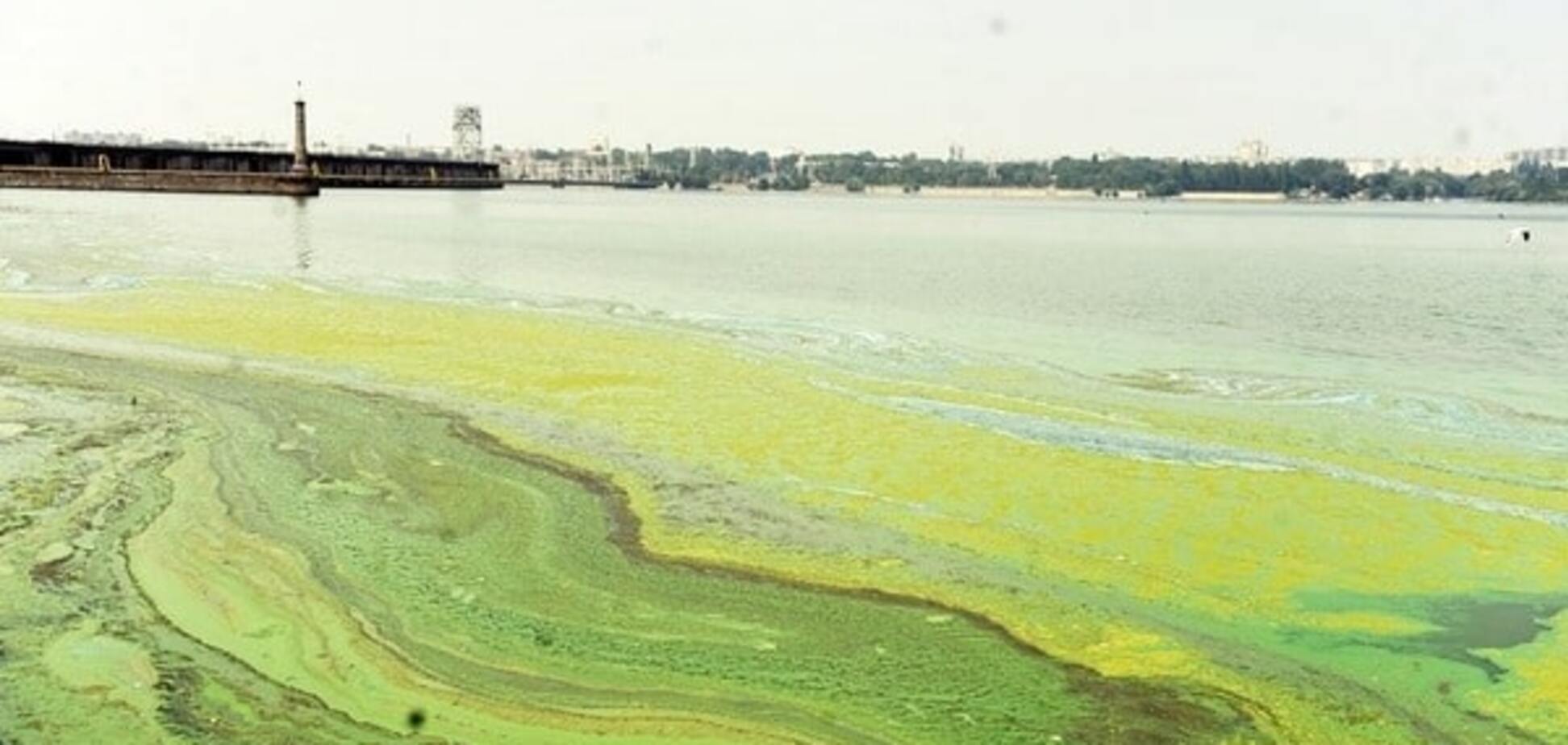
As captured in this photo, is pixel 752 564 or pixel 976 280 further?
pixel 976 280

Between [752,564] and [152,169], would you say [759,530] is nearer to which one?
[752,564]

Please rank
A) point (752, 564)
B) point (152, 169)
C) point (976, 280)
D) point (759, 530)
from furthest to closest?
point (152, 169) < point (976, 280) < point (759, 530) < point (752, 564)

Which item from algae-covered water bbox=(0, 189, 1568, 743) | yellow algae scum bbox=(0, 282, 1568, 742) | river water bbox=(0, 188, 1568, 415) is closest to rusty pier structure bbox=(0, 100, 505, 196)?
river water bbox=(0, 188, 1568, 415)

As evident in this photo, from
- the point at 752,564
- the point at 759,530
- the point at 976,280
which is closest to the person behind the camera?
the point at 752,564

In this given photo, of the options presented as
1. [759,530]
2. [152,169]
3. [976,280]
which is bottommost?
[976,280]

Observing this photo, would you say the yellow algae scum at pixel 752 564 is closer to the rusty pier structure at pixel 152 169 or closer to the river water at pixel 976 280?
the river water at pixel 976 280

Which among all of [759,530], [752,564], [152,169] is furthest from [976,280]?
[152,169]

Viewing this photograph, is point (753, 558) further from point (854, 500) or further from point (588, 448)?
point (588, 448)
